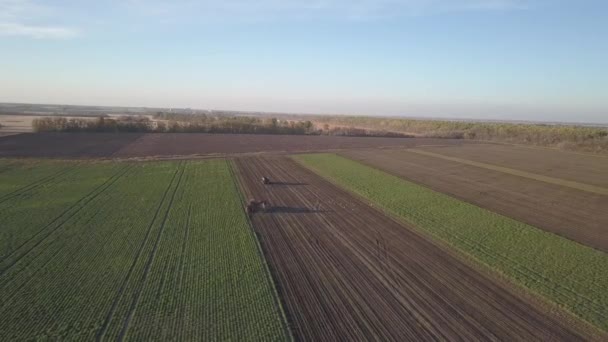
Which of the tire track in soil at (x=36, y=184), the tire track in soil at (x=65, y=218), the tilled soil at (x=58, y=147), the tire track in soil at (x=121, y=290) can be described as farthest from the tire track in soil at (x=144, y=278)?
the tilled soil at (x=58, y=147)

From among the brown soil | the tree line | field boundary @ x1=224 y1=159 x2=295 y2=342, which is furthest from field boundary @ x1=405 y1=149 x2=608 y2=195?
the tree line

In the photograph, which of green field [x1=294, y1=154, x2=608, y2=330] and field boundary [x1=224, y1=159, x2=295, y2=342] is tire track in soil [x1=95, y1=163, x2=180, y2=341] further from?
green field [x1=294, y1=154, x2=608, y2=330]

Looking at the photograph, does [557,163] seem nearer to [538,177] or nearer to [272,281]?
[538,177]

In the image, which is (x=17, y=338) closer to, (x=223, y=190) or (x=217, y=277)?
(x=217, y=277)

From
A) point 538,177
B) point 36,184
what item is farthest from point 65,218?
point 538,177

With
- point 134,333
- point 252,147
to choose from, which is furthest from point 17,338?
point 252,147
